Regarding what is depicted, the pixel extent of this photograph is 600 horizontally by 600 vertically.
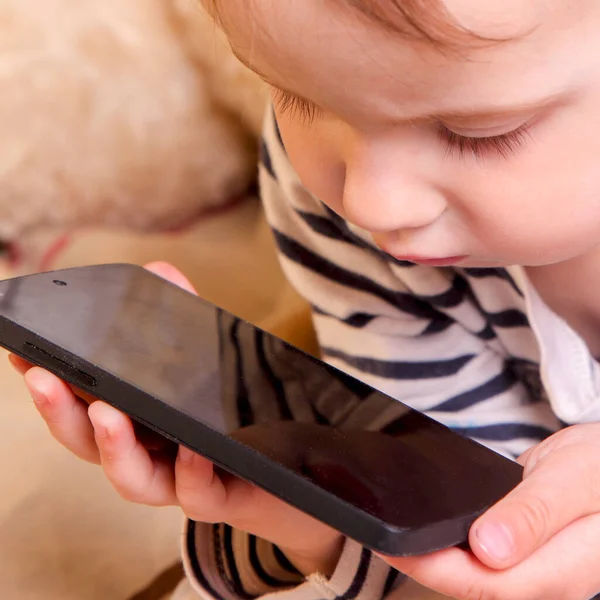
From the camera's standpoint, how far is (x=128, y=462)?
433 mm

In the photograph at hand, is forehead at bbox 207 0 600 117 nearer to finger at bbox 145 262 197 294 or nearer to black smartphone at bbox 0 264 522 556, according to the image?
black smartphone at bbox 0 264 522 556

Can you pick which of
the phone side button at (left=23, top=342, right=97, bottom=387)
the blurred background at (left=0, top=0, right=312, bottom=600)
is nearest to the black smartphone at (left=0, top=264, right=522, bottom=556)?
the phone side button at (left=23, top=342, right=97, bottom=387)

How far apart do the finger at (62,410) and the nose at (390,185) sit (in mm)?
176

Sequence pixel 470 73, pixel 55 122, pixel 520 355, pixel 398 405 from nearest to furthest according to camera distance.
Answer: pixel 470 73 → pixel 398 405 → pixel 520 355 → pixel 55 122

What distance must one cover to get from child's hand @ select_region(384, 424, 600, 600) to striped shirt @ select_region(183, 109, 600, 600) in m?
0.11

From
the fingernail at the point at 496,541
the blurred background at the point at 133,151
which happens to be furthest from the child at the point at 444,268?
the blurred background at the point at 133,151

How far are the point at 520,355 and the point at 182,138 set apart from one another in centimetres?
40

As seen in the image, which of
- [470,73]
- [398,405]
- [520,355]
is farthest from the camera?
[520,355]

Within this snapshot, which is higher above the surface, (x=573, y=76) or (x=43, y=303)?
(x=573, y=76)

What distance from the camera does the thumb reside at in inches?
13.5

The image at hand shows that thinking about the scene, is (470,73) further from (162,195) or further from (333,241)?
(162,195)

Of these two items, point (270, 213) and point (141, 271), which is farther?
point (270, 213)

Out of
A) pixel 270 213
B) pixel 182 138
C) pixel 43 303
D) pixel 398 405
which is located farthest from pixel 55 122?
pixel 398 405

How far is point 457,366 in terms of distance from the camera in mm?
583
